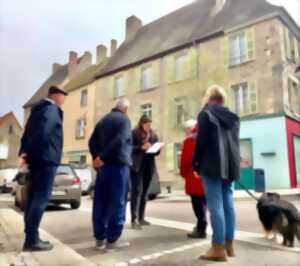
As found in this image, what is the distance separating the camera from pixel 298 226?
307cm

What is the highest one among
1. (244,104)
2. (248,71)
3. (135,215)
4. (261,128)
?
(248,71)

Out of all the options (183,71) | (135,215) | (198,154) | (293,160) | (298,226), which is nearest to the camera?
(198,154)

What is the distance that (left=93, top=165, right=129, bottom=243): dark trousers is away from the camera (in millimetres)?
2955

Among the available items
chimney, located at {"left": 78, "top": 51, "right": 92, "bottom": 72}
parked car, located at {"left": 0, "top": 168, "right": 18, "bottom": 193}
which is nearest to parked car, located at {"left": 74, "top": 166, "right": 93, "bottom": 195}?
chimney, located at {"left": 78, "top": 51, "right": 92, "bottom": 72}

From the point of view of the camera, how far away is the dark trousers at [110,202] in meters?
2.96

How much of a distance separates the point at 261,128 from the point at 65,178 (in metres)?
7.41

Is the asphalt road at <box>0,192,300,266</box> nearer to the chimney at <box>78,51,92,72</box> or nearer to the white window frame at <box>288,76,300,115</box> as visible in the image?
the chimney at <box>78,51,92,72</box>

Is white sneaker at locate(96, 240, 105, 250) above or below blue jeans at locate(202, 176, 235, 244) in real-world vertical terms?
below

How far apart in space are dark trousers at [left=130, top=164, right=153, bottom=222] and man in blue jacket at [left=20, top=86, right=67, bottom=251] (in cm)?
145

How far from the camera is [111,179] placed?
119 inches

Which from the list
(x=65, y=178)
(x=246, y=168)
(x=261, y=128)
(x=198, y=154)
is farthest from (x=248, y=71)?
(x=198, y=154)

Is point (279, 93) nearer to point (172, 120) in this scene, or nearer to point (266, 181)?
point (266, 181)

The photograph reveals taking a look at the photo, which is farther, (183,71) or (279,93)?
(183,71)

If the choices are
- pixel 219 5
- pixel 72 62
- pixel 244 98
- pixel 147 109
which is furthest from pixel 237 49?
pixel 72 62
